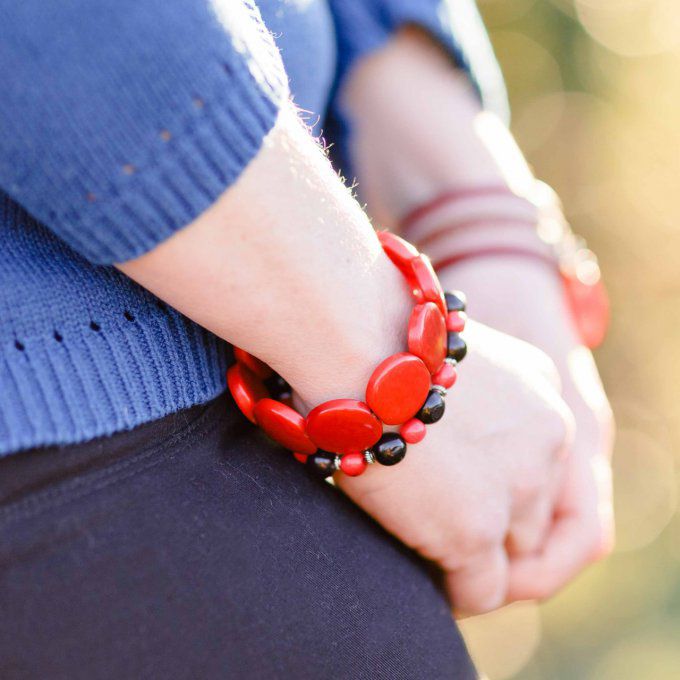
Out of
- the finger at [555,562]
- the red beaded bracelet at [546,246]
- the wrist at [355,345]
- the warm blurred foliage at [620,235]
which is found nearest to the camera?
the wrist at [355,345]

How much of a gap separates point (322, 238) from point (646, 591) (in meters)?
2.12

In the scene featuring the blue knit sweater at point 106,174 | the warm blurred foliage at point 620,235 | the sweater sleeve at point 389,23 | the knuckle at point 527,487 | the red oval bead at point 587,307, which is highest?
the blue knit sweater at point 106,174

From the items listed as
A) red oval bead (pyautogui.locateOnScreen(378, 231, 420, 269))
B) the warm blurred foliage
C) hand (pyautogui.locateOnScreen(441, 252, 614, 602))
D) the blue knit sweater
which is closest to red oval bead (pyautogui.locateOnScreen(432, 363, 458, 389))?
red oval bead (pyautogui.locateOnScreen(378, 231, 420, 269))

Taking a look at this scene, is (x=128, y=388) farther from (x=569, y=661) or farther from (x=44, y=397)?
(x=569, y=661)

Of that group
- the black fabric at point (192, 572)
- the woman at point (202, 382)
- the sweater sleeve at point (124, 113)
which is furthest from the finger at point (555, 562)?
the sweater sleeve at point (124, 113)

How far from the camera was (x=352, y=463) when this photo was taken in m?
0.70

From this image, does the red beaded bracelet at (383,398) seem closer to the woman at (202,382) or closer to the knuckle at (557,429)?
the woman at (202,382)

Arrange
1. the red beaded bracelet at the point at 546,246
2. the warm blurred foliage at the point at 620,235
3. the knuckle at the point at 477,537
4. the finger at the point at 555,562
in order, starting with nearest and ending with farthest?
1. the knuckle at the point at 477,537
2. the finger at the point at 555,562
3. the red beaded bracelet at the point at 546,246
4. the warm blurred foliage at the point at 620,235

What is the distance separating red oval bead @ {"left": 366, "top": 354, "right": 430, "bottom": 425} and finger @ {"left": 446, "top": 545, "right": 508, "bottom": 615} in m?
0.24

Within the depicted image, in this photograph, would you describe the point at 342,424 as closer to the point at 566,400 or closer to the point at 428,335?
the point at 428,335

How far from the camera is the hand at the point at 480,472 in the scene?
2.41 feet

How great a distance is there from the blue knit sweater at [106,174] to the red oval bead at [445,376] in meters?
0.21

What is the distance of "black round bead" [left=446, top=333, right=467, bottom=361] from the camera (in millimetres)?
721

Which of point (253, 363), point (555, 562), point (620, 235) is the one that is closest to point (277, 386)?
point (253, 363)
